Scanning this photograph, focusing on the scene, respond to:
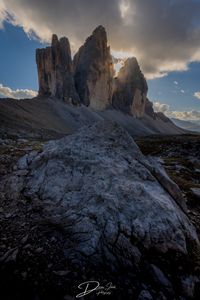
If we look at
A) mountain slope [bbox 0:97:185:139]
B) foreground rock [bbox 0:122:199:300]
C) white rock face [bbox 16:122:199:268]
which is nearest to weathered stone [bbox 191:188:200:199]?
foreground rock [bbox 0:122:199:300]

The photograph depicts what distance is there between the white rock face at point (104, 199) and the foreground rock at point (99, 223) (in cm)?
3

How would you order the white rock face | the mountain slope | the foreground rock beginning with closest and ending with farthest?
the foreground rock < the white rock face < the mountain slope

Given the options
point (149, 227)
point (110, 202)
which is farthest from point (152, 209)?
point (110, 202)

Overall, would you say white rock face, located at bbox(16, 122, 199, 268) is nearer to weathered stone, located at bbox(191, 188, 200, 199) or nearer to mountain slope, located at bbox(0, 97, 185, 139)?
weathered stone, located at bbox(191, 188, 200, 199)

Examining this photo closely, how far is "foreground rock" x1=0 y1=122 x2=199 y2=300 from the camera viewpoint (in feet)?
22.7

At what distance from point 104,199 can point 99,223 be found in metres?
0.92

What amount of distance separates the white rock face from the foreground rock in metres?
0.03

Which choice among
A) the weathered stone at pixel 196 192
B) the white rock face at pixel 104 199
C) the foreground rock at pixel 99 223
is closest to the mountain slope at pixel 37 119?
the weathered stone at pixel 196 192

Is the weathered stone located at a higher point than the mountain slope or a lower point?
higher

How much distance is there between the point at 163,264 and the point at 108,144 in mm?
5477

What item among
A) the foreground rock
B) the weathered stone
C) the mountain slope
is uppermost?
the foreground rock

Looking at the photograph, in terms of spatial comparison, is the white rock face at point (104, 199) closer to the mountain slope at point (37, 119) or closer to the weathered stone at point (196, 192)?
the weathered stone at point (196, 192)

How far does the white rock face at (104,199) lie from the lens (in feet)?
25.0

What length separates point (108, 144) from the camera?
11453 millimetres
